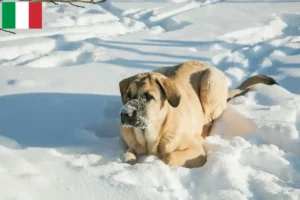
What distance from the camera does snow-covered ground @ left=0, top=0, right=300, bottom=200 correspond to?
3514 mm

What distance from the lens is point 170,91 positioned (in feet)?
13.5

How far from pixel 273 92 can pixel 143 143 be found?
75.8 inches

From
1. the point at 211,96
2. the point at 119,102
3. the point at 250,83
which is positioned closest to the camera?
the point at 211,96

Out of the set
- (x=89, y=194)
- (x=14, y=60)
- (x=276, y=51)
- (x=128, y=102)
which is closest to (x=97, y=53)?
(x=14, y=60)

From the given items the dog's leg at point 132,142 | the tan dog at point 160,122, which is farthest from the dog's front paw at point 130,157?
the dog's leg at point 132,142

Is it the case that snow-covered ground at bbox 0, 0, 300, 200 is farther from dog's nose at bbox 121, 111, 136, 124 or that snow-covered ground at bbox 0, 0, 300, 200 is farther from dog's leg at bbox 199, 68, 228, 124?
dog's nose at bbox 121, 111, 136, 124

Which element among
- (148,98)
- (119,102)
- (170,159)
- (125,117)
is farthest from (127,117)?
(119,102)

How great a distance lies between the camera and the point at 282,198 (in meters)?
3.32

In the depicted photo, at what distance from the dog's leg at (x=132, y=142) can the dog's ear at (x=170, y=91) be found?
49 centimetres

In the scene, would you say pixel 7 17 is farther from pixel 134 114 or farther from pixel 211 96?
pixel 134 114

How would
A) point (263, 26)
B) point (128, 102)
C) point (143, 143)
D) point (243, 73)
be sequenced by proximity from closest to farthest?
point (128, 102) → point (143, 143) → point (243, 73) → point (263, 26)

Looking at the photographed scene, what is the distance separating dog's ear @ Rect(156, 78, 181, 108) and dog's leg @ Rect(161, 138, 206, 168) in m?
0.43

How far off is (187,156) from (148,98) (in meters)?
0.63

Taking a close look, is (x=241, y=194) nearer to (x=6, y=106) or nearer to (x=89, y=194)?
(x=89, y=194)
